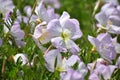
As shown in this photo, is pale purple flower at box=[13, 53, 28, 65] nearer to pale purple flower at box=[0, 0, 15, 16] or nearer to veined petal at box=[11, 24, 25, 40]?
veined petal at box=[11, 24, 25, 40]

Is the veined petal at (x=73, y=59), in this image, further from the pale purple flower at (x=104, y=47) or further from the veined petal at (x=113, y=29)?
the veined petal at (x=113, y=29)

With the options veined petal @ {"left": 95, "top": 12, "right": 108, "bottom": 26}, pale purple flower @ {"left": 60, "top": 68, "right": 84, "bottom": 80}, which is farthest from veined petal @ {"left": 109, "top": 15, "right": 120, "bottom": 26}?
pale purple flower @ {"left": 60, "top": 68, "right": 84, "bottom": 80}

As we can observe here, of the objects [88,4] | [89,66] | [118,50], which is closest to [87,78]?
[89,66]

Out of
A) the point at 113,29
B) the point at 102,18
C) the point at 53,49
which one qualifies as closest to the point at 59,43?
the point at 53,49

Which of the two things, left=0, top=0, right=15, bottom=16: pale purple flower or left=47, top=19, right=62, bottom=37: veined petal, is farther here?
left=0, top=0, right=15, bottom=16: pale purple flower

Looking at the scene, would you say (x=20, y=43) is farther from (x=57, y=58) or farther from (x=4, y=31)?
(x=57, y=58)

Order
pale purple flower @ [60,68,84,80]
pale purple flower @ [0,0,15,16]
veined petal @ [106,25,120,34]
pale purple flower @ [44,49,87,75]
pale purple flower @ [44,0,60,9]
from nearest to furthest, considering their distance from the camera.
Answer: pale purple flower @ [60,68,84,80], pale purple flower @ [44,49,87,75], veined petal @ [106,25,120,34], pale purple flower @ [0,0,15,16], pale purple flower @ [44,0,60,9]
